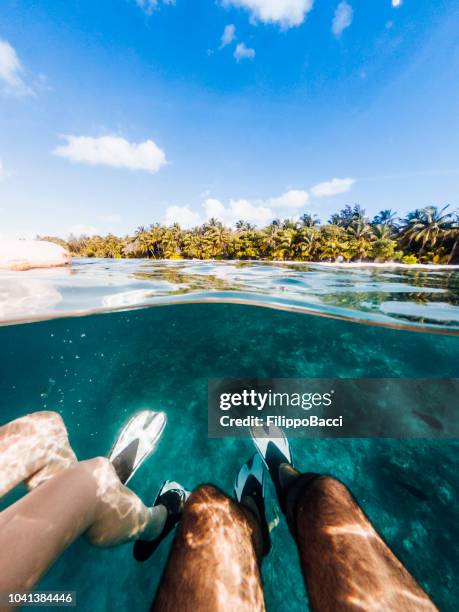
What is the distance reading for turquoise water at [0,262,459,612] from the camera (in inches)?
149

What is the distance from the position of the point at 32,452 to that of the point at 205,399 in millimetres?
6766

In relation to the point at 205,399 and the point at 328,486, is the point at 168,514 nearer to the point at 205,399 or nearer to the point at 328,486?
the point at 328,486

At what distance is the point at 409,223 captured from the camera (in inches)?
1692

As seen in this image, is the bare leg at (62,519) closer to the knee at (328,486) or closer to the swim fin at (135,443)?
the knee at (328,486)

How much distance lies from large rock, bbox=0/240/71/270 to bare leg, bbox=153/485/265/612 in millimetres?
6126

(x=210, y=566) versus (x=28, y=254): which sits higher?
(x=28, y=254)

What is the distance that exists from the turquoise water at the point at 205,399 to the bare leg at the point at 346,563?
3433 mm

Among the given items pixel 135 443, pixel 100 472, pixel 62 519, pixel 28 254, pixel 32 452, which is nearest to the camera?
pixel 62 519

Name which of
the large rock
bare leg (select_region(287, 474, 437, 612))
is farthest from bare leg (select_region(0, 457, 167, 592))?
the large rock

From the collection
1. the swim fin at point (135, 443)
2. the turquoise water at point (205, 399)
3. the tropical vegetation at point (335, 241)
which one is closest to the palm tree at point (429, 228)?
the tropical vegetation at point (335, 241)

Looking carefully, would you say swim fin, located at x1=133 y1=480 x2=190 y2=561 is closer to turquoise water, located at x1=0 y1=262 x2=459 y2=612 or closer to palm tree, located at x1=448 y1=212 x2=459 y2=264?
turquoise water, located at x1=0 y1=262 x2=459 y2=612

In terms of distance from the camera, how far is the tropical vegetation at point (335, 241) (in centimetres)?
3800

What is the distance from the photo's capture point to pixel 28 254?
207 inches

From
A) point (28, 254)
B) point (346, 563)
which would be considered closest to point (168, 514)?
point (346, 563)
